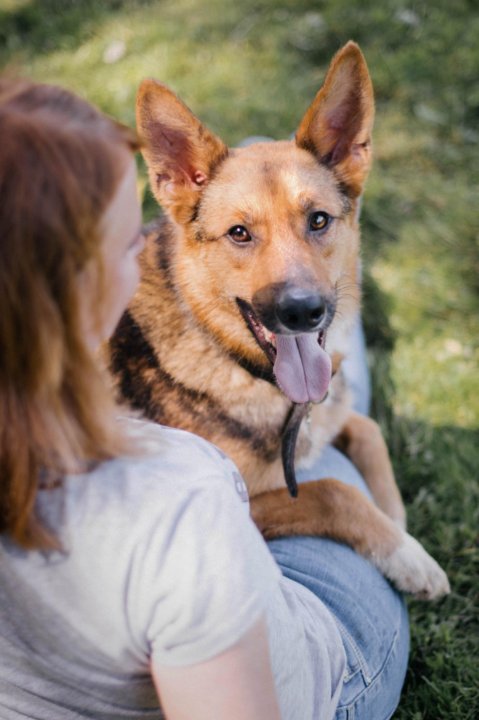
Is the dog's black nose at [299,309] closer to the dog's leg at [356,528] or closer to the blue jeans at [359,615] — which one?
the dog's leg at [356,528]

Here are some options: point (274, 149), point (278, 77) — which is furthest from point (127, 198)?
point (278, 77)

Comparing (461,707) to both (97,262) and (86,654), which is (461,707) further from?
(97,262)

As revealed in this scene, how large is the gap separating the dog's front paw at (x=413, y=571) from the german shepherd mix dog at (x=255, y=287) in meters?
0.01

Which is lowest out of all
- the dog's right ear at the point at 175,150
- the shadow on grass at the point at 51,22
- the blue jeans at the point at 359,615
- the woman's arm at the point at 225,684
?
the blue jeans at the point at 359,615

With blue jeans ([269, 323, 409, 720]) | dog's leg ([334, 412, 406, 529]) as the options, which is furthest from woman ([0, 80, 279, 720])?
dog's leg ([334, 412, 406, 529])

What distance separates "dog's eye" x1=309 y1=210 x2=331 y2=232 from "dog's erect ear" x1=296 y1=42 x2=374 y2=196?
0.69ft

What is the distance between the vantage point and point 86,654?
1.20 m

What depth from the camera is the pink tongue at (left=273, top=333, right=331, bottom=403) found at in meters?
2.49

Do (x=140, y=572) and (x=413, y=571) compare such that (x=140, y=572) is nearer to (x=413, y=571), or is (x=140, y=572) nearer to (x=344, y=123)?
(x=413, y=571)

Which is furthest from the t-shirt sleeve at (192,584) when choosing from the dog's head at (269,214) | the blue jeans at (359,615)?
the dog's head at (269,214)

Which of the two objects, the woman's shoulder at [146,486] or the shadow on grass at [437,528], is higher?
the woman's shoulder at [146,486]

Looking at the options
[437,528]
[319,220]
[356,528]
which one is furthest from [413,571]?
[319,220]

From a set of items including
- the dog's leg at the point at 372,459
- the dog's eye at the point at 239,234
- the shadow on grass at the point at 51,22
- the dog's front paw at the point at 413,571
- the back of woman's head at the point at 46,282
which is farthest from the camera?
the shadow on grass at the point at 51,22

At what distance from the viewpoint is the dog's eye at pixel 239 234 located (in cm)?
261
